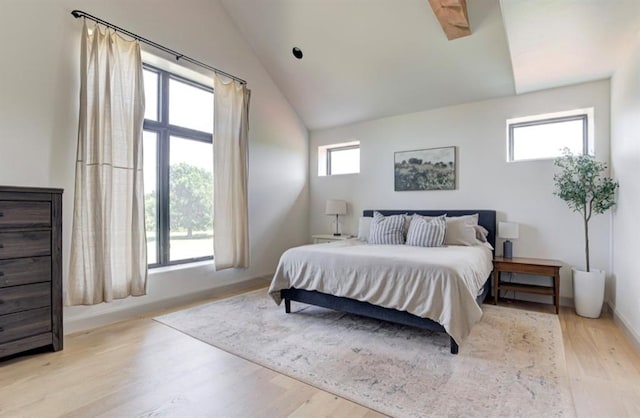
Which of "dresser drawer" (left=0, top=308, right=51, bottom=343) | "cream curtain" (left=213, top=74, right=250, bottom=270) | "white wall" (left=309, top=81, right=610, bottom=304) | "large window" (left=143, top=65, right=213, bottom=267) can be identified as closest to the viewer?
"dresser drawer" (left=0, top=308, right=51, bottom=343)

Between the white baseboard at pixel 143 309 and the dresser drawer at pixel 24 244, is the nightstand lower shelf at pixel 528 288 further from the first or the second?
the dresser drawer at pixel 24 244

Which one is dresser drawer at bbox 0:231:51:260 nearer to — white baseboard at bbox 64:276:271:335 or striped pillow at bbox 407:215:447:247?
white baseboard at bbox 64:276:271:335

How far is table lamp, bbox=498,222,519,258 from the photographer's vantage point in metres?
3.82

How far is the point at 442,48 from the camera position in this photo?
3.69 metres

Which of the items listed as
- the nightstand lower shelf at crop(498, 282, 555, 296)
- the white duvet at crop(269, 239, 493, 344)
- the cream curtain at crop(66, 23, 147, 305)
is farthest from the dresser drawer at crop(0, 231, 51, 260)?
the nightstand lower shelf at crop(498, 282, 555, 296)

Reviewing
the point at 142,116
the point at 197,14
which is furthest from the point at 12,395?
the point at 197,14

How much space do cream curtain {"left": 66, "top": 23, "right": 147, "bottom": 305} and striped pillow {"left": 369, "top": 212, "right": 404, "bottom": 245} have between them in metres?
2.71

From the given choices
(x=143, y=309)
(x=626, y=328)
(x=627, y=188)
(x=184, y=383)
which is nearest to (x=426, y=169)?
(x=627, y=188)

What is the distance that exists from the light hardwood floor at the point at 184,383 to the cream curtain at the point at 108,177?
59 cm

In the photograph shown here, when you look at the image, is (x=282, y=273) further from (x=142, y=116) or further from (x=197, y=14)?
(x=197, y=14)

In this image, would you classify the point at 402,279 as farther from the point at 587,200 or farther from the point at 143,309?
the point at 143,309

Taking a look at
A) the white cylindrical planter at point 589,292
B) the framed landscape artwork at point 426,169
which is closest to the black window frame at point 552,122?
the framed landscape artwork at point 426,169

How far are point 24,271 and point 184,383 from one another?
150 cm

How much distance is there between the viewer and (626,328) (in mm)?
2736
